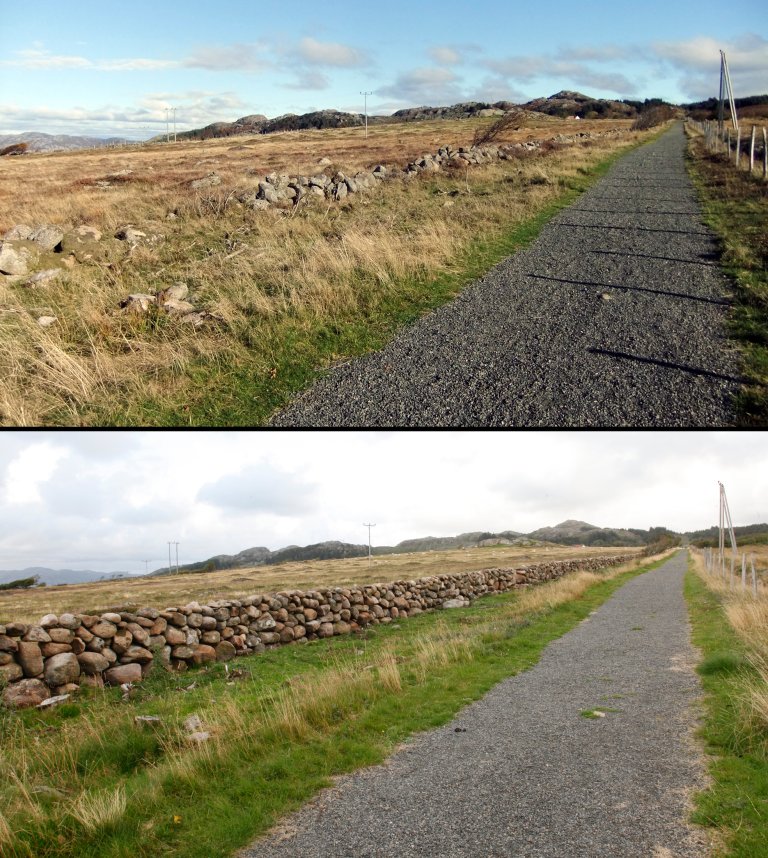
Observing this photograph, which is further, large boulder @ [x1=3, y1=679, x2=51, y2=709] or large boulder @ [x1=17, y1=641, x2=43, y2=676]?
large boulder @ [x1=17, y1=641, x2=43, y2=676]

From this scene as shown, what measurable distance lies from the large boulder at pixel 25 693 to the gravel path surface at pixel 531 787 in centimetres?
480

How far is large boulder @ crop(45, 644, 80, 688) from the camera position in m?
8.77

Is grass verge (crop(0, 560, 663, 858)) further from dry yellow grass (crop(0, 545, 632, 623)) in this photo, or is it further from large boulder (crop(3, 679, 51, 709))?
dry yellow grass (crop(0, 545, 632, 623))

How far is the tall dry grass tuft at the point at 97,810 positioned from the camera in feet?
15.6

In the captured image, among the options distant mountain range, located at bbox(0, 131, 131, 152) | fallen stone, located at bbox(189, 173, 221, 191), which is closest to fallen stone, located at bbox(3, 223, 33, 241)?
fallen stone, located at bbox(189, 173, 221, 191)

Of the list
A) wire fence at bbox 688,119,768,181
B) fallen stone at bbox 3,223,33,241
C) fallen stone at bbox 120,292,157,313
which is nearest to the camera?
fallen stone at bbox 120,292,157,313

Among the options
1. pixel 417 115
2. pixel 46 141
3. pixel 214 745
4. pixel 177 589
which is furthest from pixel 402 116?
pixel 214 745

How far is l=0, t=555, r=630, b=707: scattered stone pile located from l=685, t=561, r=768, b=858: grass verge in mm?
Result: 7014

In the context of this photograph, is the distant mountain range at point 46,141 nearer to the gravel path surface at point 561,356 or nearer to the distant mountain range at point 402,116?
the distant mountain range at point 402,116

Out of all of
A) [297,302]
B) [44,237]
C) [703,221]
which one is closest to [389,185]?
[703,221]

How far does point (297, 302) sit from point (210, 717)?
583 cm

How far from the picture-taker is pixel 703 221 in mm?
16531

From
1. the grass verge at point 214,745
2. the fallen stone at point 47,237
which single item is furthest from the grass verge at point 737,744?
the fallen stone at point 47,237

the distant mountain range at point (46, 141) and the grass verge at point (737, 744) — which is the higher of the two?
the distant mountain range at point (46, 141)
